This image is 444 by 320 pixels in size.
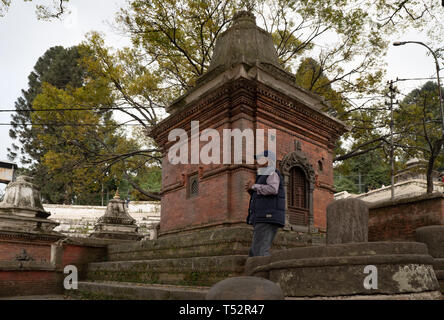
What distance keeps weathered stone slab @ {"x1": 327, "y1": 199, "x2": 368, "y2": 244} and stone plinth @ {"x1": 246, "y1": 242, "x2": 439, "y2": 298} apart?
0.98 m

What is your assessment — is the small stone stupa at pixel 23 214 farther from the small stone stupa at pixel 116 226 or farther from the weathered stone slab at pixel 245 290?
the weathered stone slab at pixel 245 290

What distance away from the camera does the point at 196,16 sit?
696 inches

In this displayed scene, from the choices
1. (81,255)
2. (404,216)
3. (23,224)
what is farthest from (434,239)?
(23,224)

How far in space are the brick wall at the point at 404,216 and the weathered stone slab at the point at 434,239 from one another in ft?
4.76

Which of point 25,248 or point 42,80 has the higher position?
point 42,80

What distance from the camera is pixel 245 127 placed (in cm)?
972

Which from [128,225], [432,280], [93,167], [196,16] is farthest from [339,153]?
[432,280]

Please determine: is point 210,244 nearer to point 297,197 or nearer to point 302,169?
point 297,197

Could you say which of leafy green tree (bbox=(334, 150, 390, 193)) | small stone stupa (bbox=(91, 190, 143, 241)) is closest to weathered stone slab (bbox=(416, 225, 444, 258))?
small stone stupa (bbox=(91, 190, 143, 241))

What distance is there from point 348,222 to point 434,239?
2475 millimetres

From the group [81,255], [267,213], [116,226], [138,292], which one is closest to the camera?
[267,213]

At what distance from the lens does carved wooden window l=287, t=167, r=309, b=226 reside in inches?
405

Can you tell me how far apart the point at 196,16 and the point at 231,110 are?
30.9 ft

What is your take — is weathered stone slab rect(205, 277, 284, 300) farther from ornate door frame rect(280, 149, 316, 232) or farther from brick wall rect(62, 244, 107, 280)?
brick wall rect(62, 244, 107, 280)
